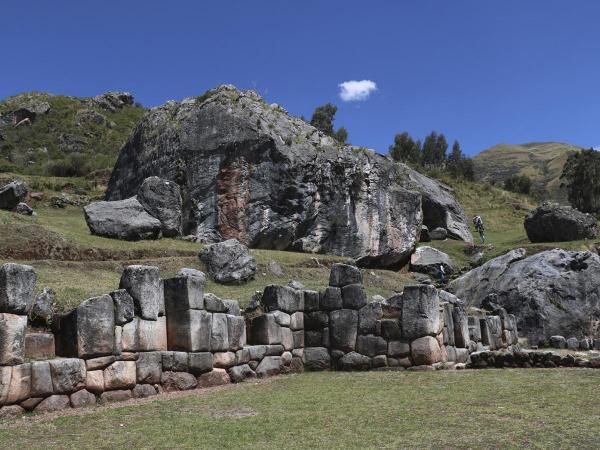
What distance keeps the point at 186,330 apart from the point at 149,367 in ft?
3.99

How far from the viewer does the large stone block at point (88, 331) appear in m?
11.2

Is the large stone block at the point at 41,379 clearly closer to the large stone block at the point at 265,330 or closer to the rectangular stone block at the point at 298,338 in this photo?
the large stone block at the point at 265,330

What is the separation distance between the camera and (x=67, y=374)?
10.7m

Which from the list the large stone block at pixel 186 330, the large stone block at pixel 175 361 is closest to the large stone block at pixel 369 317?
the large stone block at pixel 186 330

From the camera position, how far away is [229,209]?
3472 centimetres

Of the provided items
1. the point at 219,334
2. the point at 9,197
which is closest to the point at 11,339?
the point at 219,334

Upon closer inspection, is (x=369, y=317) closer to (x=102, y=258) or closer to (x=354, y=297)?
(x=354, y=297)

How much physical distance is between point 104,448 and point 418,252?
35.2 m

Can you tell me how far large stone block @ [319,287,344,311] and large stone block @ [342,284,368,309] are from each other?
0.13 meters

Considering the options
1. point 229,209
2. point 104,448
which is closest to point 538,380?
point 104,448

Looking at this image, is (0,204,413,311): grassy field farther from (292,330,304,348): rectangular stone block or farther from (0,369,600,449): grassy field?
(0,369,600,449): grassy field

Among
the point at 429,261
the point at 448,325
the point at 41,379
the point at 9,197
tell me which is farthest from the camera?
the point at 429,261

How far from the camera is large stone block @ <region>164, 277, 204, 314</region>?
44.0 ft

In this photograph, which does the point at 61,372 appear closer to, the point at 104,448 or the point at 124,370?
the point at 124,370
